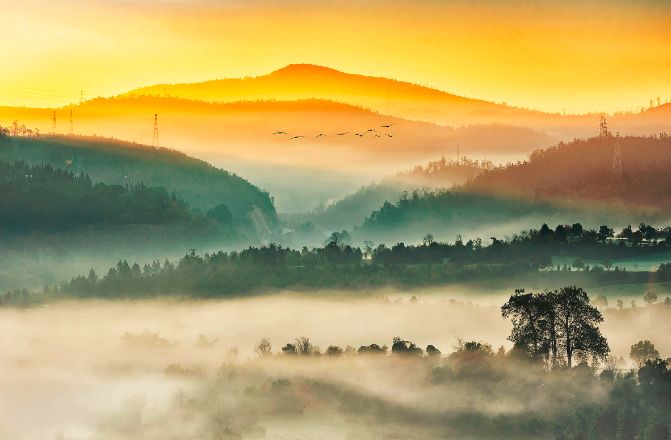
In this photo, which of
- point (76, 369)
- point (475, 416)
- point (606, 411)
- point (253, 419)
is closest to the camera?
point (606, 411)

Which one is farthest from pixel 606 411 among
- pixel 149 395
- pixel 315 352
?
pixel 149 395

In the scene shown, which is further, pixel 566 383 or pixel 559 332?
pixel 559 332

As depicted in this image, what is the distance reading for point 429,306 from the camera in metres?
192

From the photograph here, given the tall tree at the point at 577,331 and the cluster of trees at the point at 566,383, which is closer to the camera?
the cluster of trees at the point at 566,383

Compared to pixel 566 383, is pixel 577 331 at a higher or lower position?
higher

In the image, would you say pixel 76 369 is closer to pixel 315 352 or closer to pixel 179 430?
pixel 315 352

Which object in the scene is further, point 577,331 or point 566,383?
point 577,331

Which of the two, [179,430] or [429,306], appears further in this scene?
[429,306]

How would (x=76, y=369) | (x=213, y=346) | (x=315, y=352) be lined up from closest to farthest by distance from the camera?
(x=315, y=352)
(x=213, y=346)
(x=76, y=369)

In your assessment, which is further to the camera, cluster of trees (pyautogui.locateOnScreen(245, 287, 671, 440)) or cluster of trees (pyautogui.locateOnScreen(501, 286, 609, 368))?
cluster of trees (pyautogui.locateOnScreen(501, 286, 609, 368))

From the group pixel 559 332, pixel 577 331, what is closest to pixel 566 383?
pixel 559 332

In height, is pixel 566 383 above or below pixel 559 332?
below

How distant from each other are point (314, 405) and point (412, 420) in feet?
32.1

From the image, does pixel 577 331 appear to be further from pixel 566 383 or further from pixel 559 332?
pixel 566 383
